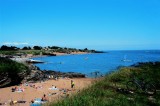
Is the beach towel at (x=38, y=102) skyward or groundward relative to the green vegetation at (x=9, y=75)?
groundward

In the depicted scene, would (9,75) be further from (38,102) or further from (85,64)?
(85,64)

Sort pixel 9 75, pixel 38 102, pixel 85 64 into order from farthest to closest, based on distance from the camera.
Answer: pixel 85 64 → pixel 9 75 → pixel 38 102

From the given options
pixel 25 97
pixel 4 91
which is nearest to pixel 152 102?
pixel 25 97

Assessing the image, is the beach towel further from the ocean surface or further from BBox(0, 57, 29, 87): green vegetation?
the ocean surface

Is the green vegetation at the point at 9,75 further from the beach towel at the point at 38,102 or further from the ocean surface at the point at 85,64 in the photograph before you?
the ocean surface at the point at 85,64

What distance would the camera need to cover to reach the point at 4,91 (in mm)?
22328

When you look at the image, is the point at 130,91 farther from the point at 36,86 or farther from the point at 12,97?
the point at 36,86

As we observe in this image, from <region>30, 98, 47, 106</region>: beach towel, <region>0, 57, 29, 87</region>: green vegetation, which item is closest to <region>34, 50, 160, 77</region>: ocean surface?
<region>0, 57, 29, 87</region>: green vegetation

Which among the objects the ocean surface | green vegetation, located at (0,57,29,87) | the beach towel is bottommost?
the ocean surface

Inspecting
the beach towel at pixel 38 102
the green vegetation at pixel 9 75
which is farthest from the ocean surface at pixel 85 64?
the beach towel at pixel 38 102

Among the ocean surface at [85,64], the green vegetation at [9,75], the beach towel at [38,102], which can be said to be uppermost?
the green vegetation at [9,75]

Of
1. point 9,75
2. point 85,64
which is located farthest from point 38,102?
point 85,64

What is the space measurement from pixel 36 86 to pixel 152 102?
13154mm

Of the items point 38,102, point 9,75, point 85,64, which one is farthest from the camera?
point 85,64
